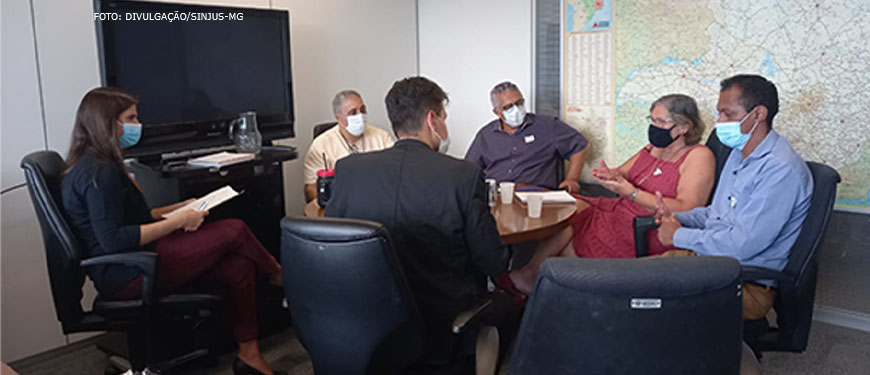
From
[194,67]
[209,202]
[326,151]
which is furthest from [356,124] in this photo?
[209,202]

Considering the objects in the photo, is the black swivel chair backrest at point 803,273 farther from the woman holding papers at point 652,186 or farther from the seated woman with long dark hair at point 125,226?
the seated woman with long dark hair at point 125,226

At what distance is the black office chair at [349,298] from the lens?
162 centimetres

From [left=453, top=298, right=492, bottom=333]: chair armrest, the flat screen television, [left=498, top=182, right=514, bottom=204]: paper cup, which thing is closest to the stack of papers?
the flat screen television

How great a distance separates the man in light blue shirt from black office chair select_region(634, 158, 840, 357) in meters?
0.04

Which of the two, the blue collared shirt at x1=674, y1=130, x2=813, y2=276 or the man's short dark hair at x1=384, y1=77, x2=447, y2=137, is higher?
the man's short dark hair at x1=384, y1=77, x2=447, y2=137

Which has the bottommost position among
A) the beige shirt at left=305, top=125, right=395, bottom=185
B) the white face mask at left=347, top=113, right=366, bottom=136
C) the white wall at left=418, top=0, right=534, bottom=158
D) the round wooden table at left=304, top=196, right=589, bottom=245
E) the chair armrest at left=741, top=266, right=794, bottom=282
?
the chair armrest at left=741, top=266, right=794, bottom=282

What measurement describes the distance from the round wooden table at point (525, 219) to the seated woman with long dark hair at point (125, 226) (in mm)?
415

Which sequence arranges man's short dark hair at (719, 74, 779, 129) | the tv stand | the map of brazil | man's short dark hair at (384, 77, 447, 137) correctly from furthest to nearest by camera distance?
the map of brazil
the tv stand
man's short dark hair at (719, 74, 779, 129)
man's short dark hair at (384, 77, 447, 137)

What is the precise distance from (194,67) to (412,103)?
1673 mm

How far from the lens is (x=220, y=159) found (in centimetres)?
303

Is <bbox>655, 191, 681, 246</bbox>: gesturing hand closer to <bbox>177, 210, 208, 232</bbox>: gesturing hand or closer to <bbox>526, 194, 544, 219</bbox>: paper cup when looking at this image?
<bbox>526, 194, 544, 219</bbox>: paper cup

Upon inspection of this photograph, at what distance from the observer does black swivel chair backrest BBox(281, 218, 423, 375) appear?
1.62 m

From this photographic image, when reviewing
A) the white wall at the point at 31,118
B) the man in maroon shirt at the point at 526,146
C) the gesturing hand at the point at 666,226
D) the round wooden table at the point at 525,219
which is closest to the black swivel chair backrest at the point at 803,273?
the gesturing hand at the point at 666,226

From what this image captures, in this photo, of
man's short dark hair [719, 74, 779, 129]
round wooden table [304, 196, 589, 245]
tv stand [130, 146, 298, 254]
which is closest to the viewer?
man's short dark hair [719, 74, 779, 129]
